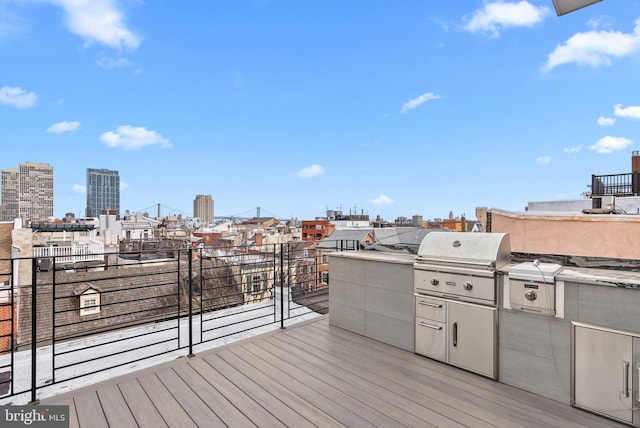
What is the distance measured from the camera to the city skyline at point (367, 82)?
853 centimetres

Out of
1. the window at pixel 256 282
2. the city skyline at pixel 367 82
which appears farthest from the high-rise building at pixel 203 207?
the window at pixel 256 282

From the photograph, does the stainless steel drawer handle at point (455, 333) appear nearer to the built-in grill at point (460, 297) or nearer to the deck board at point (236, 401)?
the built-in grill at point (460, 297)

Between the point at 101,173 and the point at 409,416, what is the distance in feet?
216

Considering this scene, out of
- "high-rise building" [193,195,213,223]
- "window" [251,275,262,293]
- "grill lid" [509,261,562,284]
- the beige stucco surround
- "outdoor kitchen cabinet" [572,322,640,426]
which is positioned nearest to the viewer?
"outdoor kitchen cabinet" [572,322,640,426]

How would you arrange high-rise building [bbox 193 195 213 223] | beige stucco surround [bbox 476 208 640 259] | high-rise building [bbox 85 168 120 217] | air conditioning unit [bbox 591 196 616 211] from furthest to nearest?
high-rise building [bbox 193 195 213 223] → high-rise building [bbox 85 168 120 217] → air conditioning unit [bbox 591 196 616 211] → beige stucco surround [bbox 476 208 640 259]

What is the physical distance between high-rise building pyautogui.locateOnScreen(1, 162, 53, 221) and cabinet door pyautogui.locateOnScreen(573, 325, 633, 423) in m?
37.4

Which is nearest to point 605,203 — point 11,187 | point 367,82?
point 367,82

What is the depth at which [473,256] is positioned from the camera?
8.21 ft

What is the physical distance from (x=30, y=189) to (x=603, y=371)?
4183cm

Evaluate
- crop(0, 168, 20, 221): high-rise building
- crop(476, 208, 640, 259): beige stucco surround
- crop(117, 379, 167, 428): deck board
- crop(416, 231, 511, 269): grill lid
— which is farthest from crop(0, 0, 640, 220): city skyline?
crop(117, 379, 167, 428): deck board

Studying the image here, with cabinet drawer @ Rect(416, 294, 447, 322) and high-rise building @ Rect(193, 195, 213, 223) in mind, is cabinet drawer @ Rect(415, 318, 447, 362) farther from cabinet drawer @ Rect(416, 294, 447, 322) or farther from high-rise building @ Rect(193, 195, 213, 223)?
high-rise building @ Rect(193, 195, 213, 223)

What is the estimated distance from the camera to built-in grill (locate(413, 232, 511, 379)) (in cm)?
241

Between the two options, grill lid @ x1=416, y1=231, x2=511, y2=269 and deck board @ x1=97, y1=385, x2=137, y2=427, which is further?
grill lid @ x1=416, y1=231, x2=511, y2=269

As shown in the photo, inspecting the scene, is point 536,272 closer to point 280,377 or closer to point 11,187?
point 280,377
